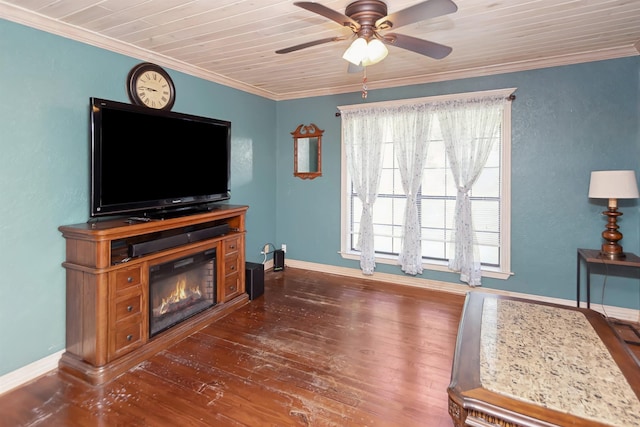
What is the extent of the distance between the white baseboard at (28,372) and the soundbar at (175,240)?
0.92 metres

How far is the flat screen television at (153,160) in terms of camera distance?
7.97ft

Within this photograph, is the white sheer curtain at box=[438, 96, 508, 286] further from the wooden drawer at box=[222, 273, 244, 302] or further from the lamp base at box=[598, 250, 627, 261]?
the wooden drawer at box=[222, 273, 244, 302]

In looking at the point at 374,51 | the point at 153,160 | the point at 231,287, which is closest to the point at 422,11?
the point at 374,51

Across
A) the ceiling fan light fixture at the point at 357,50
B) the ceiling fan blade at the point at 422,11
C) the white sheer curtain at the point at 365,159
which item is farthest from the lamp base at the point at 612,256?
the ceiling fan light fixture at the point at 357,50

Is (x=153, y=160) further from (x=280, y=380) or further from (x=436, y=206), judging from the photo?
(x=436, y=206)

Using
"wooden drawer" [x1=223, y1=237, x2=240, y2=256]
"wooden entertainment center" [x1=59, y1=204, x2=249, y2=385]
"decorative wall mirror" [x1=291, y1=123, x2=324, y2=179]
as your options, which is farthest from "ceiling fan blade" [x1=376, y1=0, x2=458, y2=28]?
"decorative wall mirror" [x1=291, y1=123, x2=324, y2=179]

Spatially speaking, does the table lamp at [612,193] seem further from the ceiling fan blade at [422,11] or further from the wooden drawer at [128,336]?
the wooden drawer at [128,336]

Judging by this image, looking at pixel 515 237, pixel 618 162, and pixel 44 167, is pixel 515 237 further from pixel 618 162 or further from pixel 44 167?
pixel 44 167

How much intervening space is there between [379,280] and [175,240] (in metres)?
2.60

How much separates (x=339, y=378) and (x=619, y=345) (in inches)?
60.5

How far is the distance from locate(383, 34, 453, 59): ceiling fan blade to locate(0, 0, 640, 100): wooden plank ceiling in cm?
30

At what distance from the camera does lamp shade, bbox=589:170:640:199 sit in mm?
2820

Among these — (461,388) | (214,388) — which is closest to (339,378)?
(214,388)

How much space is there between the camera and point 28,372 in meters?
2.32
